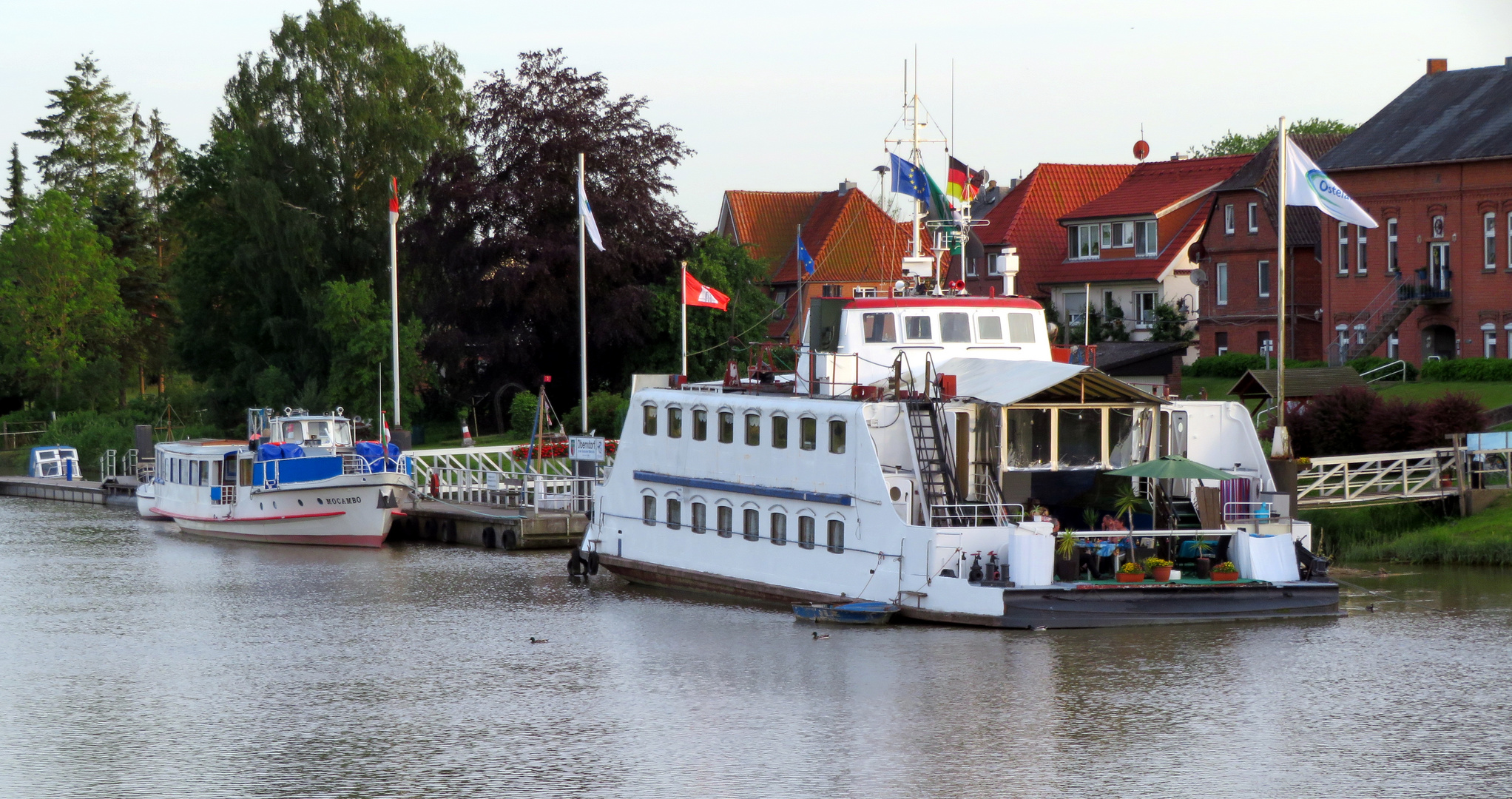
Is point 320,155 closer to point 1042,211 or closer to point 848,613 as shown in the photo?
point 1042,211

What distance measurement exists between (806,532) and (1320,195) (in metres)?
12.7

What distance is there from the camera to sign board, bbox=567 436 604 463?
42.1 metres

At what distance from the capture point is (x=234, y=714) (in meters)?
22.9

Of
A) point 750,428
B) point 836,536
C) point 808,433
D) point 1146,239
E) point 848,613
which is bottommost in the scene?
point 848,613

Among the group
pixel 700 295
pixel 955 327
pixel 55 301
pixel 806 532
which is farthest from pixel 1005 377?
pixel 55 301

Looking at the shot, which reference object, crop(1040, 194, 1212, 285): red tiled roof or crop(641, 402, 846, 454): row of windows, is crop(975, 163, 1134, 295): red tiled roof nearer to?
crop(1040, 194, 1212, 285): red tiled roof

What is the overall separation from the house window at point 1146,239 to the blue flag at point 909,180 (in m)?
41.8

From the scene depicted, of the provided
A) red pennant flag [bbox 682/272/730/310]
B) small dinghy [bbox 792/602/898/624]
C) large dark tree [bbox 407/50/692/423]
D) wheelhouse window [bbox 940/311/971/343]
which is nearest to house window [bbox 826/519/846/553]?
small dinghy [bbox 792/602/898/624]

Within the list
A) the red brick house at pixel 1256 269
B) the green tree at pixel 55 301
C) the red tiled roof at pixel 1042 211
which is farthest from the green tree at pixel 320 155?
the red brick house at pixel 1256 269

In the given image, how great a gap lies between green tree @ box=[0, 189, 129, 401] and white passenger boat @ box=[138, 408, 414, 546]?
4098 cm

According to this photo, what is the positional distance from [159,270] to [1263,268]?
63.6 m

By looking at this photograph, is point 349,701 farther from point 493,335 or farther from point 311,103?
point 311,103

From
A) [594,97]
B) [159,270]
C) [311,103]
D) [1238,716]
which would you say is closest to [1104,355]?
[594,97]

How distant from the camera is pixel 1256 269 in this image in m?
66.2
